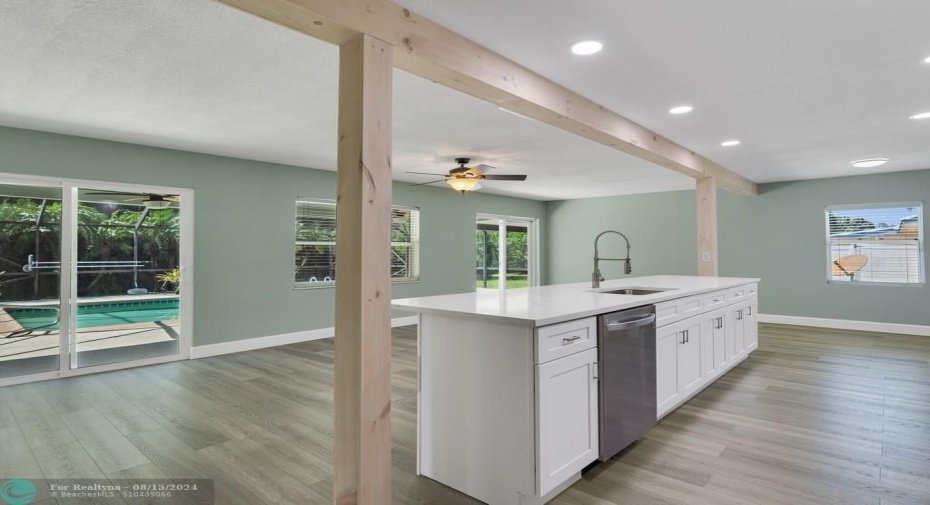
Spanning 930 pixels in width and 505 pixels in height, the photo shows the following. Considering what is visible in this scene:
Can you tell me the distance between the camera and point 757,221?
751 cm

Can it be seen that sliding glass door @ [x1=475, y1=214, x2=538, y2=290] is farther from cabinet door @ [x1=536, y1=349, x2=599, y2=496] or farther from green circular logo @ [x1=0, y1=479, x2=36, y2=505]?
green circular logo @ [x1=0, y1=479, x2=36, y2=505]

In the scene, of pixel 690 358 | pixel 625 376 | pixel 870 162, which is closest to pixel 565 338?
pixel 625 376

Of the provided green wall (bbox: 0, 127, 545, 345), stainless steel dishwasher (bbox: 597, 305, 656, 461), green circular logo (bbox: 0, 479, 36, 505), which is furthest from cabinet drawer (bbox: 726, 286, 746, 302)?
green circular logo (bbox: 0, 479, 36, 505)

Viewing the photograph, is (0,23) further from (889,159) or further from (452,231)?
(889,159)

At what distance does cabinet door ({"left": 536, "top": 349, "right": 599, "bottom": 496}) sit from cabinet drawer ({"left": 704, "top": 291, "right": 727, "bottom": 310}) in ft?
6.04

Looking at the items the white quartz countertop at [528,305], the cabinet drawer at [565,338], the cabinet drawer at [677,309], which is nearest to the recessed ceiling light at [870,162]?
the cabinet drawer at [677,309]

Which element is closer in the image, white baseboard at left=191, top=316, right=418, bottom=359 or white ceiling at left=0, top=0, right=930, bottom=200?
white ceiling at left=0, top=0, right=930, bottom=200

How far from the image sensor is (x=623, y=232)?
9133 millimetres

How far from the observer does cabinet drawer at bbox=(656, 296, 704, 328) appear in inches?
117

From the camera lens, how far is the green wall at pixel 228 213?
430 centimetres

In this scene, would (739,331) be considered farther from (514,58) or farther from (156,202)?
(156,202)

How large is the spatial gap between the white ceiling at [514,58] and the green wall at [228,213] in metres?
0.26

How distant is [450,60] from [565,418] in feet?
5.89

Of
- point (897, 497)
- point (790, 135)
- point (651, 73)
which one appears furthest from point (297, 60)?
point (790, 135)
